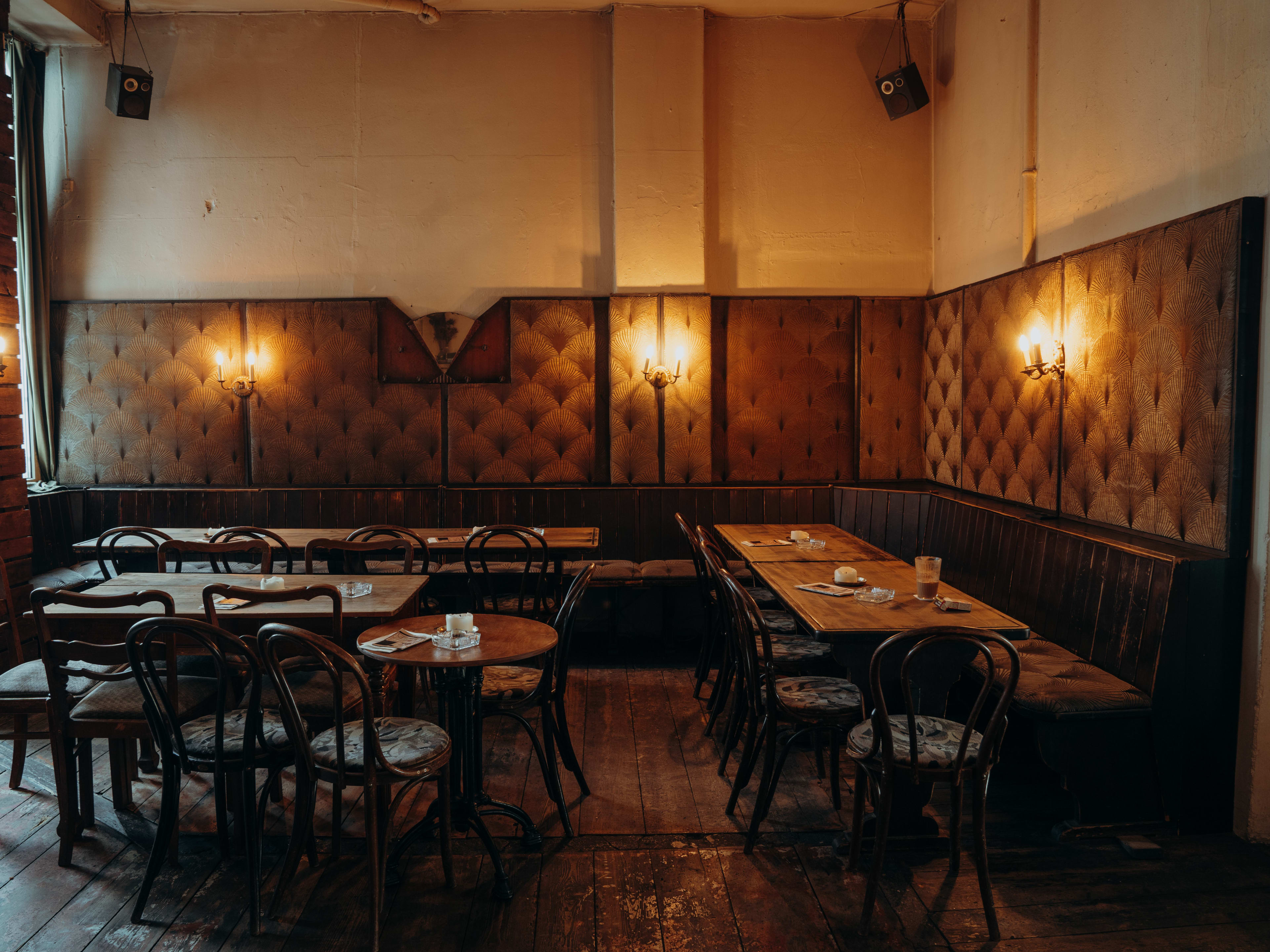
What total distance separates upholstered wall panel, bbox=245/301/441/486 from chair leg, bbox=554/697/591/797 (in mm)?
3261

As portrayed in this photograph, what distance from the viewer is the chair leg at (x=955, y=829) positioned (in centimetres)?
249

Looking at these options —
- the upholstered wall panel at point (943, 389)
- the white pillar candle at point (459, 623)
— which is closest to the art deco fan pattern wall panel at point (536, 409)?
the upholstered wall panel at point (943, 389)

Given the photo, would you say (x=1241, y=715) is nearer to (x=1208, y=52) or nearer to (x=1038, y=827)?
(x=1038, y=827)

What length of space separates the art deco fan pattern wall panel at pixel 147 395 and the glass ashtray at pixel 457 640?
3968 millimetres

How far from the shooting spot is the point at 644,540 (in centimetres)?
591

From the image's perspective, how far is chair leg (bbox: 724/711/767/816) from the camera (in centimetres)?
306

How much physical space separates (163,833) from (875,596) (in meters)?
2.50

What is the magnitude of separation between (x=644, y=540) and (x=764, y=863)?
325 centimetres

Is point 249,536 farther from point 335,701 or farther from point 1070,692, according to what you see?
point 1070,692

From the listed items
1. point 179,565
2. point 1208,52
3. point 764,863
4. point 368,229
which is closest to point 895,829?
point 764,863

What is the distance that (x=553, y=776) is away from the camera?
3006 millimetres

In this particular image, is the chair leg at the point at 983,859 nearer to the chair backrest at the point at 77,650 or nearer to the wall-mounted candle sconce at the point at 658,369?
the chair backrest at the point at 77,650

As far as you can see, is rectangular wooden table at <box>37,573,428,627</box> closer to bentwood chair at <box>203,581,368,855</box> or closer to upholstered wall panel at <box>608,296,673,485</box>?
bentwood chair at <box>203,581,368,855</box>

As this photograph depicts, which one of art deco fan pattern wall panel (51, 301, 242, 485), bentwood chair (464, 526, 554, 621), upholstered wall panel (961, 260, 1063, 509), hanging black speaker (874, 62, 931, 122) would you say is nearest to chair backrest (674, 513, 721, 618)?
A: bentwood chair (464, 526, 554, 621)
